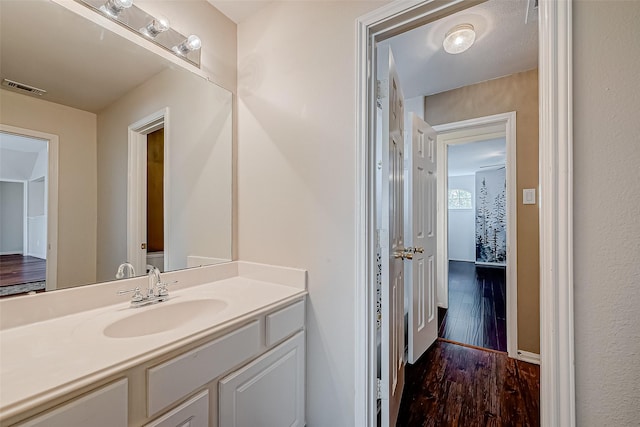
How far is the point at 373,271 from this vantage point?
1149 mm

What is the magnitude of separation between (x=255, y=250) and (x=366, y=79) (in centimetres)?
108

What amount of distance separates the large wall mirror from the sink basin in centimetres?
25

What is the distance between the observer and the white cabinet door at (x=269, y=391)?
0.92m

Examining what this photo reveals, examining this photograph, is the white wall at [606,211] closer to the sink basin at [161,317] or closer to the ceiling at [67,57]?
the sink basin at [161,317]

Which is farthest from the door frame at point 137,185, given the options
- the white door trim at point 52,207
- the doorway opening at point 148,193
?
the white door trim at point 52,207

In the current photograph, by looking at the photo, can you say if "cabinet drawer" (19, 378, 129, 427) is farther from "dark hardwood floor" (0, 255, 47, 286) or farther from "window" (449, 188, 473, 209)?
"window" (449, 188, 473, 209)

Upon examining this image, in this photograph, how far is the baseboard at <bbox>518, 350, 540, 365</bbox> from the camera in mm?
1997

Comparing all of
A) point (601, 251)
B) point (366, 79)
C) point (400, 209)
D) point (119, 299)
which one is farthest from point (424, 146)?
point (119, 299)

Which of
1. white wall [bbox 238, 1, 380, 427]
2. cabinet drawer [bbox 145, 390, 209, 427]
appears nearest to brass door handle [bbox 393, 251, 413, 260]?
white wall [bbox 238, 1, 380, 427]

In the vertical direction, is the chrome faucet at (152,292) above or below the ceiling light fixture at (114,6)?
below

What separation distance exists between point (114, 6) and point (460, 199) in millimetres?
7315

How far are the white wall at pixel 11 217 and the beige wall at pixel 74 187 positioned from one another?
11cm

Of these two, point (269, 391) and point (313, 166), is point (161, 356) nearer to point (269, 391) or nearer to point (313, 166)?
point (269, 391)

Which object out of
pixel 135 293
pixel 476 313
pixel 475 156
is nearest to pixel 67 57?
pixel 135 293
